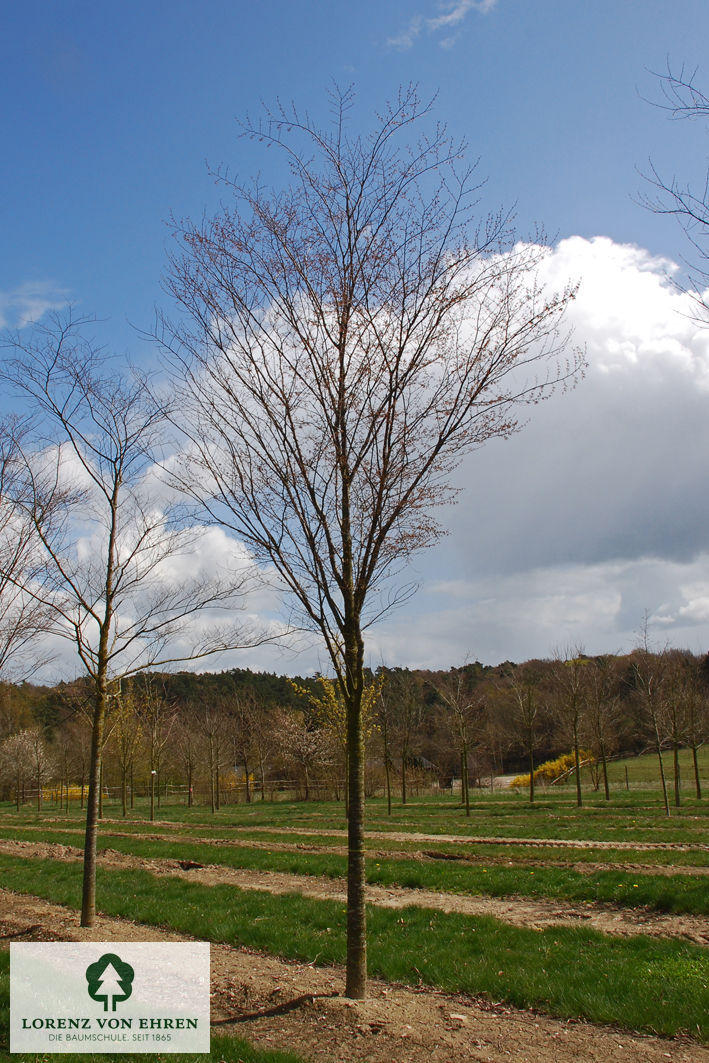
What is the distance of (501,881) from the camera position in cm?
1023

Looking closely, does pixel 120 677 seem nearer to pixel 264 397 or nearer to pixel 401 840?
pixel 264 397

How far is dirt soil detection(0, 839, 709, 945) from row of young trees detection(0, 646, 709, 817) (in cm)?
675

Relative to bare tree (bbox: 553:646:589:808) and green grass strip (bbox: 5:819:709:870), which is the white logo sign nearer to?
green grass strip (bbox: 5:819:709:870)

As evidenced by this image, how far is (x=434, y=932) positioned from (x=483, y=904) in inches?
81.7

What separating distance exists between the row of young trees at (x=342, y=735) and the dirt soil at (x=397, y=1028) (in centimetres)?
1285

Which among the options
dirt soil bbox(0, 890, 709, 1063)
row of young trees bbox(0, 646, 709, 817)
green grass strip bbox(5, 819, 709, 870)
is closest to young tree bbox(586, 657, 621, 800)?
row of young trees bbox(0, 646, 709, 817)

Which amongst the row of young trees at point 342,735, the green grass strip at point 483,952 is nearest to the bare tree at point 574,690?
the row of young trees at point 342,735

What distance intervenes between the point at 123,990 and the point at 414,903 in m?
4.66

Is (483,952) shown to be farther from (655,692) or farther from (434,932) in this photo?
(655,692)

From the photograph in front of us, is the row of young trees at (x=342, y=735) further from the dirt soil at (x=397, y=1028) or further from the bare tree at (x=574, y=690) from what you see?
the dirt soil at (x=397, y=1028)

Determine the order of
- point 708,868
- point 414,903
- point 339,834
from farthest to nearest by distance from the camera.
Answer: point 339,834, point 708,868, point 414,903

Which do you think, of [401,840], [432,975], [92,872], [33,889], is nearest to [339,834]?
[401,840]

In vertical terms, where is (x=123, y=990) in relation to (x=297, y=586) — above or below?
below

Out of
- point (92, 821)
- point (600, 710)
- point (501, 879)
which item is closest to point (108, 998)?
point (92, 821)
